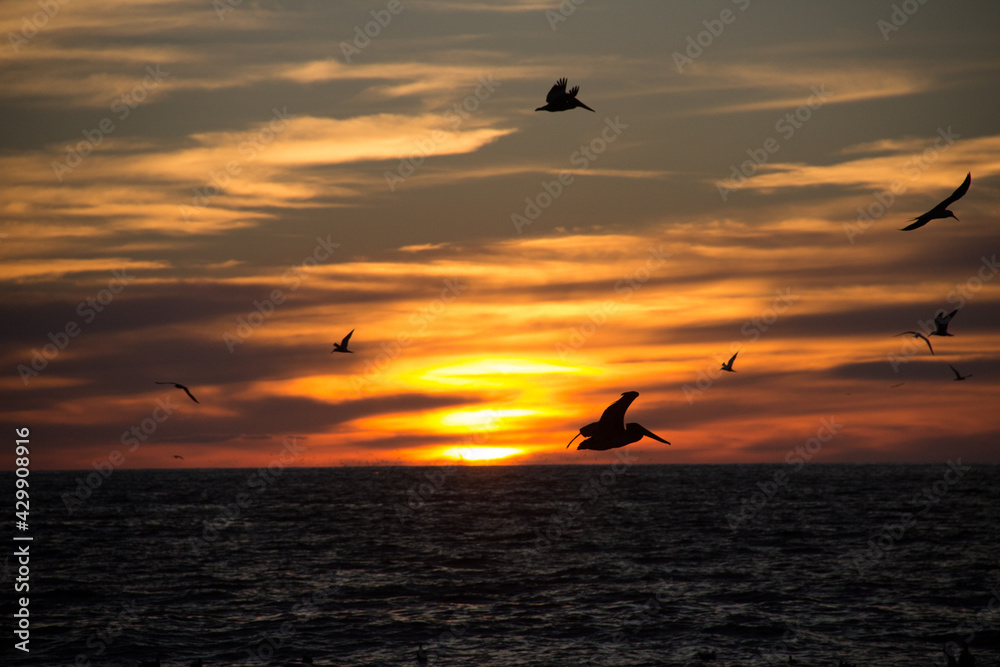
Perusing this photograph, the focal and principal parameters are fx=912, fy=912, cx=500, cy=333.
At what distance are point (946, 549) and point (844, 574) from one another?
43.4 ft

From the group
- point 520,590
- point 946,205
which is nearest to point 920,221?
point 946,205

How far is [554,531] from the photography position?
65375 millimetres

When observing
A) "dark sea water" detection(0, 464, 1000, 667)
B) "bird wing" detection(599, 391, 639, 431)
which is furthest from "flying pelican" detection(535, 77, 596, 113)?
"dark sea water" detection(0, 464, 1000, 667)

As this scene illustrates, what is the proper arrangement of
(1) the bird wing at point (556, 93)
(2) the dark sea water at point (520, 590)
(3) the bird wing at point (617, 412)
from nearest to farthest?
1. (3) the bird wing at point (617, 412)
2. (1) the bird wing at point (556, 93)
3. (2) the dark sea water at point (520, 590)

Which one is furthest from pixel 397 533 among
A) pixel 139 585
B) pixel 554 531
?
pixel 139 585

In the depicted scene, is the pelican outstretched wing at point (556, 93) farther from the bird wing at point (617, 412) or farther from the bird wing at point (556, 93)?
the bird wing at point (617, 412)

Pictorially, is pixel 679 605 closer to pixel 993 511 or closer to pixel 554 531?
pixel 554 531

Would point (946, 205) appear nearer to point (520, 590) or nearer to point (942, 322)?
point (942, 322)

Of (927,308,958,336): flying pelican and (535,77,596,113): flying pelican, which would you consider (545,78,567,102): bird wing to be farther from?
(927,308,958,336): flying pelican

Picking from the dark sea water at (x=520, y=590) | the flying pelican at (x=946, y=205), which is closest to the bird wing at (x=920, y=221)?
the flying pelican at (x=946, y=205)

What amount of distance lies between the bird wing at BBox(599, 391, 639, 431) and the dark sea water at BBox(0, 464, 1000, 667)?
13.6m

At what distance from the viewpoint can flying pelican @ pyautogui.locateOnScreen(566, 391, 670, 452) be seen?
17.3 meters

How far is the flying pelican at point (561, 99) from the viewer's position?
21.2 meters

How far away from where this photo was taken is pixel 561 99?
70.2 ft
